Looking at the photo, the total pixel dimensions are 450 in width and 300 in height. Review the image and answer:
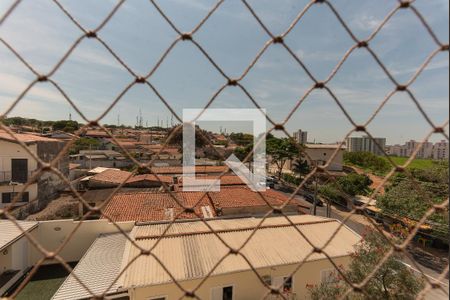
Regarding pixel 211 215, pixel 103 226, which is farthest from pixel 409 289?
pixel 103 226

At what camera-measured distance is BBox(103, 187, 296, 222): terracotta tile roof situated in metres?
7.30

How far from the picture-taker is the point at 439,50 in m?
0.81

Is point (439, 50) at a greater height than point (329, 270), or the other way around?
point (439, 50)

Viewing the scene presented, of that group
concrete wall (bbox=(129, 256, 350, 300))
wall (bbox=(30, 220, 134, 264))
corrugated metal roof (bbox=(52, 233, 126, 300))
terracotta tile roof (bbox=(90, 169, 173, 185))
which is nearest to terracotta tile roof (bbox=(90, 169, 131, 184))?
terracotta tile roof (bbox=(90, 169, 173, 185))

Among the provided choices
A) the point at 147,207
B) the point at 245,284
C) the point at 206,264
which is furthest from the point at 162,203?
the point at 245,284

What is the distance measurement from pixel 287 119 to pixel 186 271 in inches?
152

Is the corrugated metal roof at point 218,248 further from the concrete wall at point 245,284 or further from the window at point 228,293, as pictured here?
the window at point 228,293

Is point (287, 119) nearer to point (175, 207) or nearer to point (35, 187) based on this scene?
point (175, 207)

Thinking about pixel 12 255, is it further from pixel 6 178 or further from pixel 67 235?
pixel 6 178

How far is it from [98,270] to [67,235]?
2.29 metres

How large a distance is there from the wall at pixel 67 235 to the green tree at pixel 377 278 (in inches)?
194

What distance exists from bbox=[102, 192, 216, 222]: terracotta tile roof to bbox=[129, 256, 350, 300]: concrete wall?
7.92 ft

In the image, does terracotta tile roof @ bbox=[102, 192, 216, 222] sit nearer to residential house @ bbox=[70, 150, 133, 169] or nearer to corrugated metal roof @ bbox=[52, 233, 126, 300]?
corrugated metal roof @ bbox=[52, 233, 126, 300]

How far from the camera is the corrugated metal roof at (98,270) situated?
4.09m
